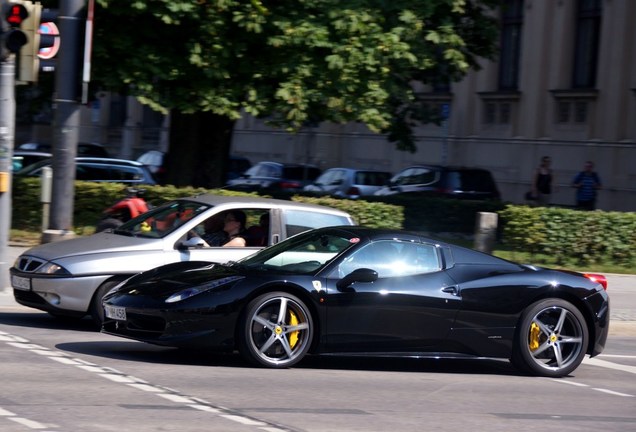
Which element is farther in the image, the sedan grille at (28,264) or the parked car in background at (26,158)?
the parked car in background at (26,158)

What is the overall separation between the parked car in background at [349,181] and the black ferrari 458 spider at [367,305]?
73.5ft

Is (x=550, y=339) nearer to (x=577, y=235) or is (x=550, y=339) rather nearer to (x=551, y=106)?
(x=577, y=235)

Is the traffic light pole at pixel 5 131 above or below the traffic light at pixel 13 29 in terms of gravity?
below

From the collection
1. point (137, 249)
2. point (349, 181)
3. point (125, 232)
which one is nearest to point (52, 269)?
point (137, 249)

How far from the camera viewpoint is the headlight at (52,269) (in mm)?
10818

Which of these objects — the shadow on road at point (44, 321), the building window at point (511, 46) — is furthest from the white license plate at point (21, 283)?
the building window at point (511, 46)

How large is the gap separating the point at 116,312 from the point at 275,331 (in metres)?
1.35

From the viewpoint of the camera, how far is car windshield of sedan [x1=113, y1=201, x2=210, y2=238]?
11539 mm

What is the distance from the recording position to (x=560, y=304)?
408 inches

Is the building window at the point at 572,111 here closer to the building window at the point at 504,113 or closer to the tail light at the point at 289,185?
the building window at the point at 504,113

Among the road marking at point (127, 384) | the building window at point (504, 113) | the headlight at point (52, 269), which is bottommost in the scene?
the road marking at point (127, 384)

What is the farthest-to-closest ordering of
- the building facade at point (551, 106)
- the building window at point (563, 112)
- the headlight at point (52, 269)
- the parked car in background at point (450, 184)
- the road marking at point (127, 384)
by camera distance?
the building window at point (563, 112) < the building facade at point (551, 106) < the parked car in background at point (450, 184) < the headlight at point (52, 269) < the road marking at point (127, 384)

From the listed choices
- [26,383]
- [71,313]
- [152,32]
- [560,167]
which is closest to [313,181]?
[560,167]

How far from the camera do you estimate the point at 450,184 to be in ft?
98.3
